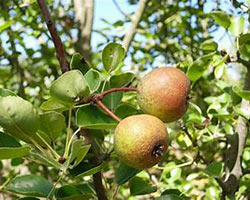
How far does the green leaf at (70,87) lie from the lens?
2.12 feet

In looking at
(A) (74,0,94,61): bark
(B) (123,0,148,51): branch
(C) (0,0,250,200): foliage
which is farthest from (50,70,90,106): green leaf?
(A) (74,0,94,61): bark

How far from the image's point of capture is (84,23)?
223cm

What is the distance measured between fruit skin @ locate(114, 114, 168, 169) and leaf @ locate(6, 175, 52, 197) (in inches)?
7.2

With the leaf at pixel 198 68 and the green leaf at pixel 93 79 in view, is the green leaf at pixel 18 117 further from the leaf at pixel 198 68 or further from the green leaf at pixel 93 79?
the leaf at pixel 198 68

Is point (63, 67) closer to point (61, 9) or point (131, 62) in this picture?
point (131, 62)

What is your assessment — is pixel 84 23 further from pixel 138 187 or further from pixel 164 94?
pixel 164 94

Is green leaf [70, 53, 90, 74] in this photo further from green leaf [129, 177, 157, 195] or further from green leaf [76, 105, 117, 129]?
green leaf [129, 177, 157, 195]

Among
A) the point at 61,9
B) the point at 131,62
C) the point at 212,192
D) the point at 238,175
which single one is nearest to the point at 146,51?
the point at 131,62

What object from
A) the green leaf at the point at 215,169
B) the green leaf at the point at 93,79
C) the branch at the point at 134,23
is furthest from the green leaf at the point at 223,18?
the branch at the point at 134,23

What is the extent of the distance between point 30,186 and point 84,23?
1.54 meters

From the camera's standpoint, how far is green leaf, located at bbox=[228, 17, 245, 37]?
3.56ft

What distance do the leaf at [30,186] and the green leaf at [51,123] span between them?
107 millimetres

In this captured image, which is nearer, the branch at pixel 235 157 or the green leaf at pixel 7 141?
the green leaf at pixel 7 141

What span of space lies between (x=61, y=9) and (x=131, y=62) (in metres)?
0.56
